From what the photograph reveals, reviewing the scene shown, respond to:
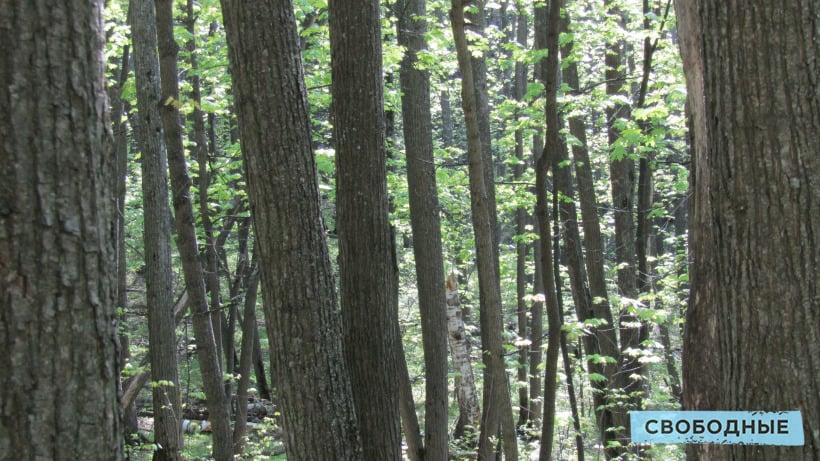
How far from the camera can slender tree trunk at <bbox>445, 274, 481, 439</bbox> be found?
35.1 feet

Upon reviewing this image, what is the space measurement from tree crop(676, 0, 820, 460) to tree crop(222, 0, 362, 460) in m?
2.16

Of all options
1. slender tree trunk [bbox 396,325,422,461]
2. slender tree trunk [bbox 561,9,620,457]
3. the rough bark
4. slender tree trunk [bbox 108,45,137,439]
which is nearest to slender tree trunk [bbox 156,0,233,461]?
slender tree trunk [bbox 396,325,422,461]

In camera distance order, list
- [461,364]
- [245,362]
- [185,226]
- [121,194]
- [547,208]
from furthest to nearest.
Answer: [121,194] → [461,364] → [245,362] → [185,226] → [547,208]

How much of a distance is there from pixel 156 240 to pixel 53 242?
6.38m

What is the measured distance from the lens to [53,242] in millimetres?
1615

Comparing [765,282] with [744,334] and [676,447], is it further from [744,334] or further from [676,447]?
[676,447]

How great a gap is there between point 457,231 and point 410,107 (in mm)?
7409

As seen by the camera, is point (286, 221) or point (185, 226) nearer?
point (286, 221)

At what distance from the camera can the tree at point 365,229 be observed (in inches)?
174

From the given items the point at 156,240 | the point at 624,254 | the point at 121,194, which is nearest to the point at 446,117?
the point at 121,194

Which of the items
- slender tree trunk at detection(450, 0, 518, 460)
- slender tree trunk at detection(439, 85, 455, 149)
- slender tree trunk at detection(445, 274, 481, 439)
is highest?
slender tree trunk at detection(439, 85, 455, 149)

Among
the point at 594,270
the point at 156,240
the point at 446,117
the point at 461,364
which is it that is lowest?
the point at 461,364

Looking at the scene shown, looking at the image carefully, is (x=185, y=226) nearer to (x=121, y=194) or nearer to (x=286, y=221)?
(x=286, y=221)

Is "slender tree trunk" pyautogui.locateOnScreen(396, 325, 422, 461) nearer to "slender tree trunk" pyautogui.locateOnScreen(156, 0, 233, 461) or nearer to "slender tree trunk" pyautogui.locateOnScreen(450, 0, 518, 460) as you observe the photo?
"slender tree trunk" pyautogui.locateOnScreen(450, 0, 518, 460)
